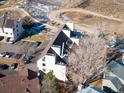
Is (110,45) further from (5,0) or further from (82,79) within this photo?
(5,0)

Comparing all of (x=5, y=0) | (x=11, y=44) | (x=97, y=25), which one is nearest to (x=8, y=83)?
(x=11, y=44)

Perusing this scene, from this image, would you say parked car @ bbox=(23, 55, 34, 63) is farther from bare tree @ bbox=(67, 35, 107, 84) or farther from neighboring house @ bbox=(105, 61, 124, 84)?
neighboring house @ bbox=(105, 61, 124, 84)

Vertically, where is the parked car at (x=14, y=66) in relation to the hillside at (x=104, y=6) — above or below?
below

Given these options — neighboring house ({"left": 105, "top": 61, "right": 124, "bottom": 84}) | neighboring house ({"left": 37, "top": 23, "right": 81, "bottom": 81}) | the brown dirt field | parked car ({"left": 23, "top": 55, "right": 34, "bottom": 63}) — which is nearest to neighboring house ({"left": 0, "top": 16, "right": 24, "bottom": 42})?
parked car ({"left": 23, "top": 55, "right": 34, "bottom": 63})

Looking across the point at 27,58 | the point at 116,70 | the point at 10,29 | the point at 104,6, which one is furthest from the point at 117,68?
the point at 104,6

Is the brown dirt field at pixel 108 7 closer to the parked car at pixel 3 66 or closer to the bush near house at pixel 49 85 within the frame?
the parked car at pixel 3 66

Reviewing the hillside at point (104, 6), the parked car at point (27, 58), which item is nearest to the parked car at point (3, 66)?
the parked car at point (27, 58)
